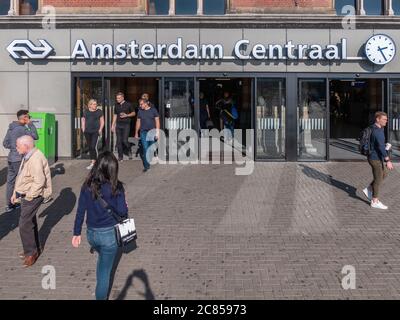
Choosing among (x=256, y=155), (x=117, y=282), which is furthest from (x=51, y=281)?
(x=256, y=155)

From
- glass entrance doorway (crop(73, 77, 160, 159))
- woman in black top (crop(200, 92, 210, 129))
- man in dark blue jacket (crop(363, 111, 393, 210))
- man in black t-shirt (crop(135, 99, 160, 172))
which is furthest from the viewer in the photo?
woman in black top (crop(200, 92, 210, 129))

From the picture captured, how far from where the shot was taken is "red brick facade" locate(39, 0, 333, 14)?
45.9ft

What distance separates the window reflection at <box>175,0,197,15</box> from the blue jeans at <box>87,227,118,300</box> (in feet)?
37.6

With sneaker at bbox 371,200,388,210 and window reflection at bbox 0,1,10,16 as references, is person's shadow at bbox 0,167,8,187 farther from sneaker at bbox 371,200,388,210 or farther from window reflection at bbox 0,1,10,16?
sneaker at bbox 371,200,388,210

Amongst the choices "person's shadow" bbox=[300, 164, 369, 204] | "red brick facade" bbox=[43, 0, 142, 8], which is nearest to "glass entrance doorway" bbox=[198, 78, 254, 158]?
"red brick facade" bbox=[43, 0, 142, 8]

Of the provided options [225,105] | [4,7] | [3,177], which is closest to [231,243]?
[3,177]

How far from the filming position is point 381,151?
853 cm

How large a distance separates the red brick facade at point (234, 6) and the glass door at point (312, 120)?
86.6 inches

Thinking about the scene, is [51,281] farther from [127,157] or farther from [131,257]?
[127,157]

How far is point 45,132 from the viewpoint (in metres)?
13.2

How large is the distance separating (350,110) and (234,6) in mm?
6793

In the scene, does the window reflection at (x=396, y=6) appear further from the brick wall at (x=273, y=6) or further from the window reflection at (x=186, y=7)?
the window reflection at (x=186, y=7)

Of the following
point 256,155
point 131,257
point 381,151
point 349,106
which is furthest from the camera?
point 349,106

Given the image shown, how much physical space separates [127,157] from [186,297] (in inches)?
387
